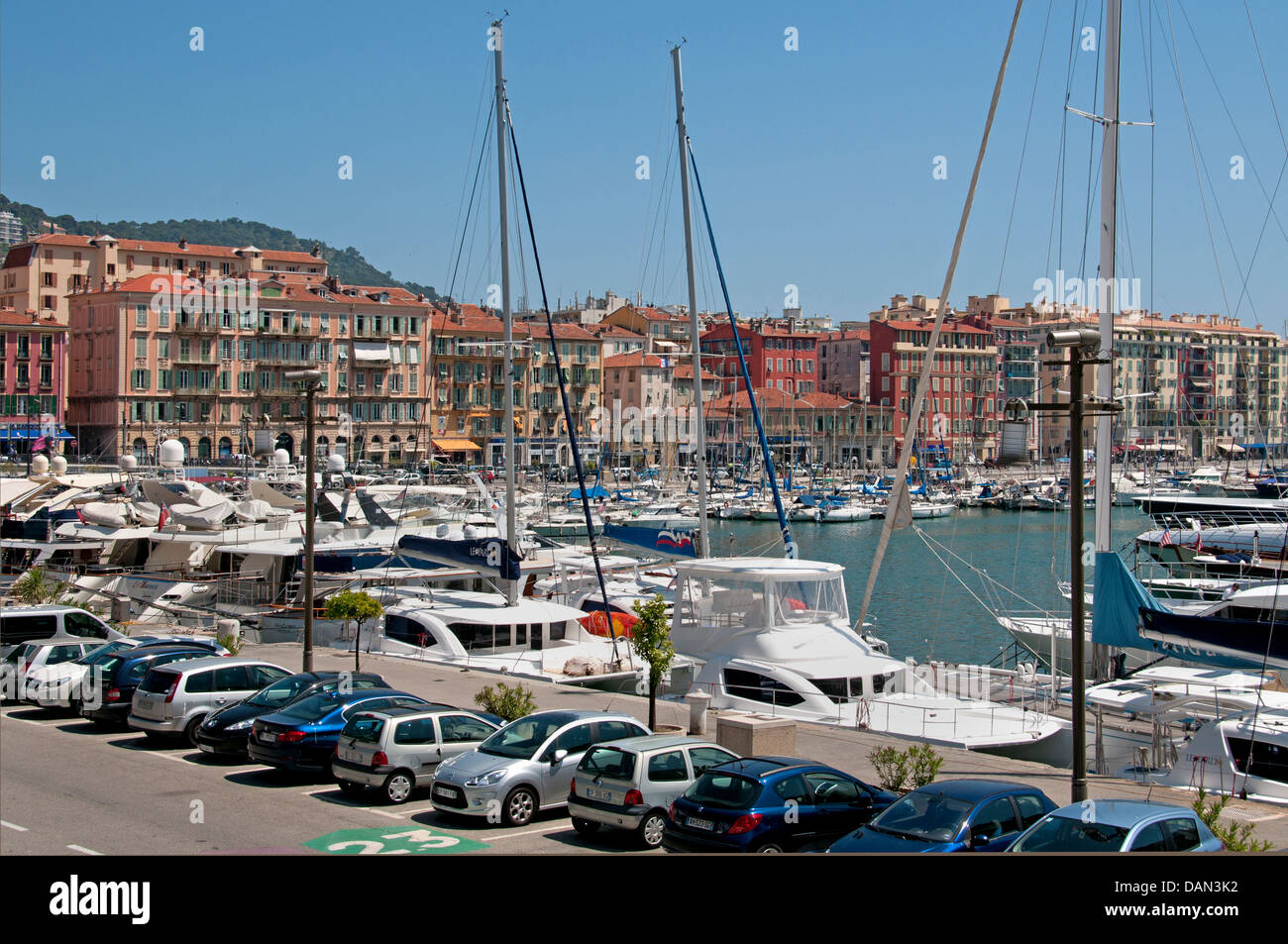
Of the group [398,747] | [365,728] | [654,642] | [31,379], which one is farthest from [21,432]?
[398,747]

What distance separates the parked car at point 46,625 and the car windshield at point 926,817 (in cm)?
1609

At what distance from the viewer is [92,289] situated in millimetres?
94125

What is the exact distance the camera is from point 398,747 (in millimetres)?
13492

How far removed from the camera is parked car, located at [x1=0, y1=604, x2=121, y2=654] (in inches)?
830

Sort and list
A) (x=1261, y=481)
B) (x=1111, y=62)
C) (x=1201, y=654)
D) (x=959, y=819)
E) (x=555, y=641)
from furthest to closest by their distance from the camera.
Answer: (x=1261, y=481) → (x=555, y=641) → (x=1111, y=62) → (x=1201, y=654) → (x=959, y=819)

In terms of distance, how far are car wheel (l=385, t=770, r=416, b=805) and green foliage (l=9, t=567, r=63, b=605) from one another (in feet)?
55.9

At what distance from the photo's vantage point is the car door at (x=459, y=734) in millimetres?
13896

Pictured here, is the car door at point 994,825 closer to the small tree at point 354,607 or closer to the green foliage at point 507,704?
the green foliage at point 507,704

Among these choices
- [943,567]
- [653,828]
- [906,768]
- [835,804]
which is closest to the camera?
[835,804]

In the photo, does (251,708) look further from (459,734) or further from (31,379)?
(31,379)

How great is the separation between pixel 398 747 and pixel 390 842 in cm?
226

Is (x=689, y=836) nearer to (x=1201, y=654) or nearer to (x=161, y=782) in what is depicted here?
(x=161, y=782)
